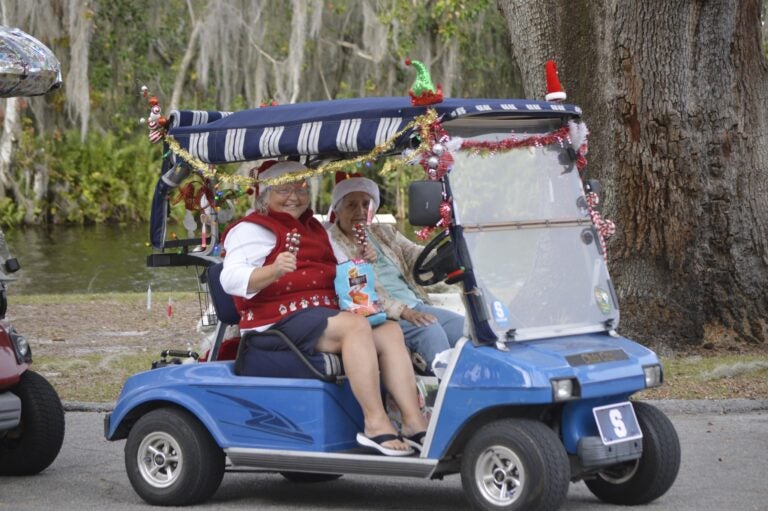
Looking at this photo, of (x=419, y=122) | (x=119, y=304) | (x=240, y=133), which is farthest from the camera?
(x=119, y=304)

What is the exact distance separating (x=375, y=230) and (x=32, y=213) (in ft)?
92.0

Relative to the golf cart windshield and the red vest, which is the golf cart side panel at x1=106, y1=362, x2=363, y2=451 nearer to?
the red vest

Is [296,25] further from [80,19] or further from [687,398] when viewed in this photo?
[687,398]

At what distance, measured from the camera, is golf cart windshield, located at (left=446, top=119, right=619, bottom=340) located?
6.26m

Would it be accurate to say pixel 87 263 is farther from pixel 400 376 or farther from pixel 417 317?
pixel 400 376

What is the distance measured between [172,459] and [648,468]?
2.22 m

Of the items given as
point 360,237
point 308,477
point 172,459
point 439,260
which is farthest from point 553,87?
point 172,459

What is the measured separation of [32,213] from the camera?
34.1 metres

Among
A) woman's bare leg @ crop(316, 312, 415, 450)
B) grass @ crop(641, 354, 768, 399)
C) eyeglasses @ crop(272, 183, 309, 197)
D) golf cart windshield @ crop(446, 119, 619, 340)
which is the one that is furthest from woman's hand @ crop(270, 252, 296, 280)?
grass @ crop(641, 354, 768, 399)

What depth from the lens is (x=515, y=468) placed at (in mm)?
5906

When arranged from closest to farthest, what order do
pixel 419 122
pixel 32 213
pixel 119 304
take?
1. pixel 419 122
2. pixel 119 304
3. pixel 32 213

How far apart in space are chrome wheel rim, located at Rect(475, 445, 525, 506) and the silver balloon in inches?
127

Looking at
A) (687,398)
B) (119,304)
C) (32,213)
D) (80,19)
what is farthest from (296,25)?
(687,398)

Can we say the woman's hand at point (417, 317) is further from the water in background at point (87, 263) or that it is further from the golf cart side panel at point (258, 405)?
the water in background at point (87, 263)
